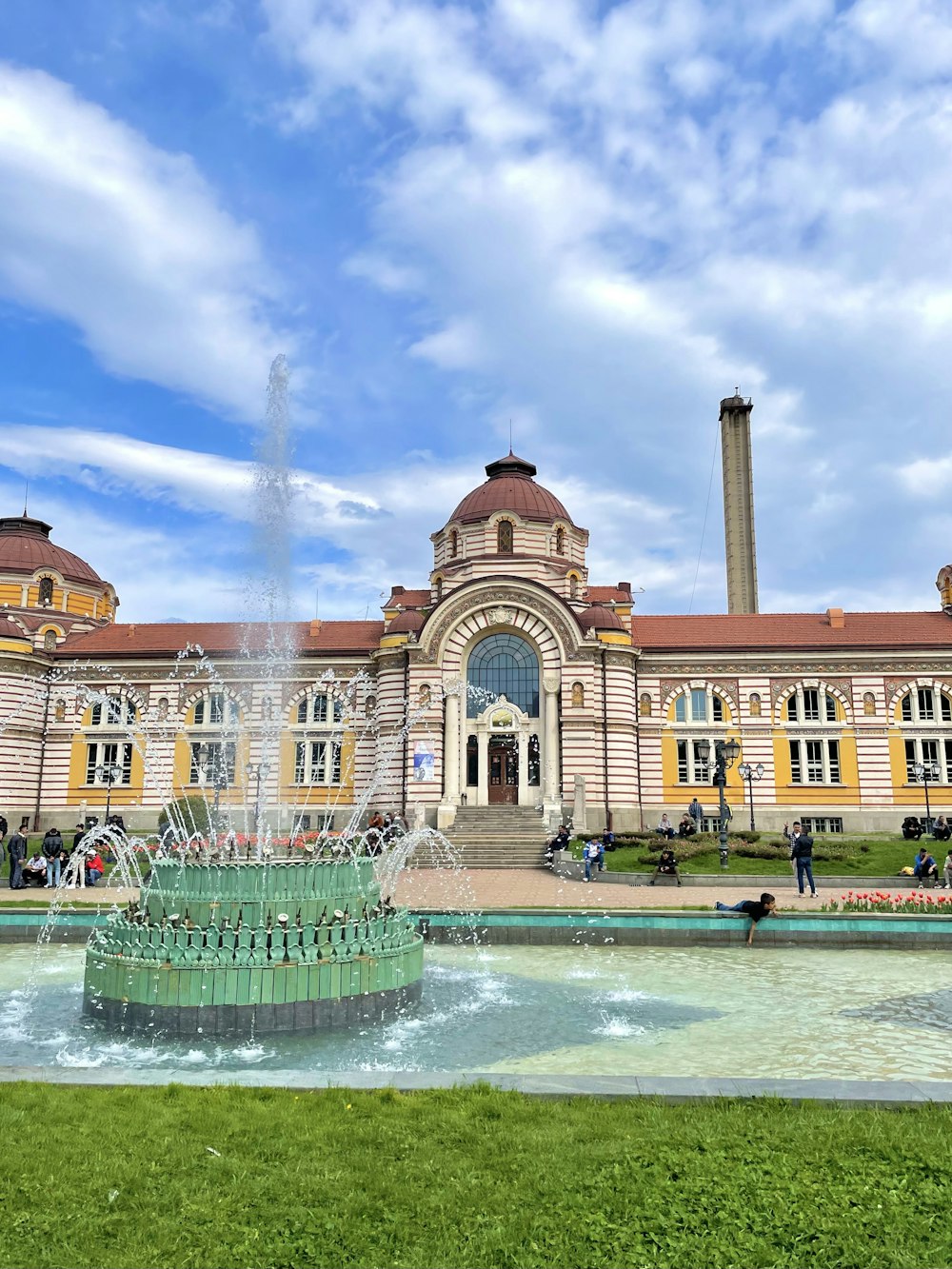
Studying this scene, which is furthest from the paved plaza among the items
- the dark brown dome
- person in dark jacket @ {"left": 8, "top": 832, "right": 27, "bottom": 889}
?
the dark brown dome

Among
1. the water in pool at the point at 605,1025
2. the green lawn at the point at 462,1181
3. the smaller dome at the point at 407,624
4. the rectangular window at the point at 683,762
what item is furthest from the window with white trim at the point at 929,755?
the green lawn at the point at 462,1181

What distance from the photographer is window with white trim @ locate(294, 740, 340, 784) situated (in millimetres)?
46281

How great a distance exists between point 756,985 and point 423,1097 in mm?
7973

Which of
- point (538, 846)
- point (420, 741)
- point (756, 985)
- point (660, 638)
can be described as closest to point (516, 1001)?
point (756, 985)

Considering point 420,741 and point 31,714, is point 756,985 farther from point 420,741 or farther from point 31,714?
point 31,714

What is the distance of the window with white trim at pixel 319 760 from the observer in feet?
152

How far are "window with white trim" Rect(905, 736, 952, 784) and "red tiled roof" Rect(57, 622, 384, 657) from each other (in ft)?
84.3

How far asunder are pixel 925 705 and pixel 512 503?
71.1 ft

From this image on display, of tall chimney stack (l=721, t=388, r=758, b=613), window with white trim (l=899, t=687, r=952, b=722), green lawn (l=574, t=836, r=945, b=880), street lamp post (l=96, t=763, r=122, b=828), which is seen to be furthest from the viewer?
tall chimney stack (l=721, t=388, r=758, b=613)

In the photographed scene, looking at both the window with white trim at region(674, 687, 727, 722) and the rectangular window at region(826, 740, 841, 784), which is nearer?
the rectangular window at region(826, 740, 841, 784)

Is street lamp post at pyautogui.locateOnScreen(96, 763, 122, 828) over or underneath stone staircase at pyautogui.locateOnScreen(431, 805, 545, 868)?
over

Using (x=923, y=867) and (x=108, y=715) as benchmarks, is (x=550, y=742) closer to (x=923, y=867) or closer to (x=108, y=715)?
(x=923, y=867)

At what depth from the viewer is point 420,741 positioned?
41562 millimetres

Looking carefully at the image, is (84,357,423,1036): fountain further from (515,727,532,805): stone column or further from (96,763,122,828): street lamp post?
(96,763,122,828): street lamp post
